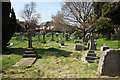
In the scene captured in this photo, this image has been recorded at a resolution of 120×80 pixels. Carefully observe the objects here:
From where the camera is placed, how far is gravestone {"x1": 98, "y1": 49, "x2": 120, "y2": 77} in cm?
374

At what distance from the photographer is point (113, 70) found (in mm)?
3797

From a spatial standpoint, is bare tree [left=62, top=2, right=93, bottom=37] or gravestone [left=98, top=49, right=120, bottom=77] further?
bare tree [left=62, top=2, right=93, bottom=37]

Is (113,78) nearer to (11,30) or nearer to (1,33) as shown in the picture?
(1,33)

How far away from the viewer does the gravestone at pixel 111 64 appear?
12.3 ft

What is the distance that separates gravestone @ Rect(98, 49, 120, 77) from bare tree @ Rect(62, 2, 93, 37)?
681 inches

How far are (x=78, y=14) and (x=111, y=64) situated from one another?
1848cm

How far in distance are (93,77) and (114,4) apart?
17048 mm

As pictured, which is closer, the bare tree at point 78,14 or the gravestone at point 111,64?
the gravestone at point 111,64

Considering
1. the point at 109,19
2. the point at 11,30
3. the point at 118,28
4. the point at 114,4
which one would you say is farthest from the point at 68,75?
the point at 118,28

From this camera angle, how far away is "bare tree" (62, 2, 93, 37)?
805 inches

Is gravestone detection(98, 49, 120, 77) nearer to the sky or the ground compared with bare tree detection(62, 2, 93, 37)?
nearer to the ground

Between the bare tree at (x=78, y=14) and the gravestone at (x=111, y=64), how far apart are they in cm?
1731

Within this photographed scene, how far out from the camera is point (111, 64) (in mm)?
3785

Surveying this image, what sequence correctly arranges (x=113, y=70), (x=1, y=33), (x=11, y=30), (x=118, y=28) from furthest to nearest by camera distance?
(x=118, y=28)
(x=11, y=30)
(x=1, y=33)
(x=113, y=70)
